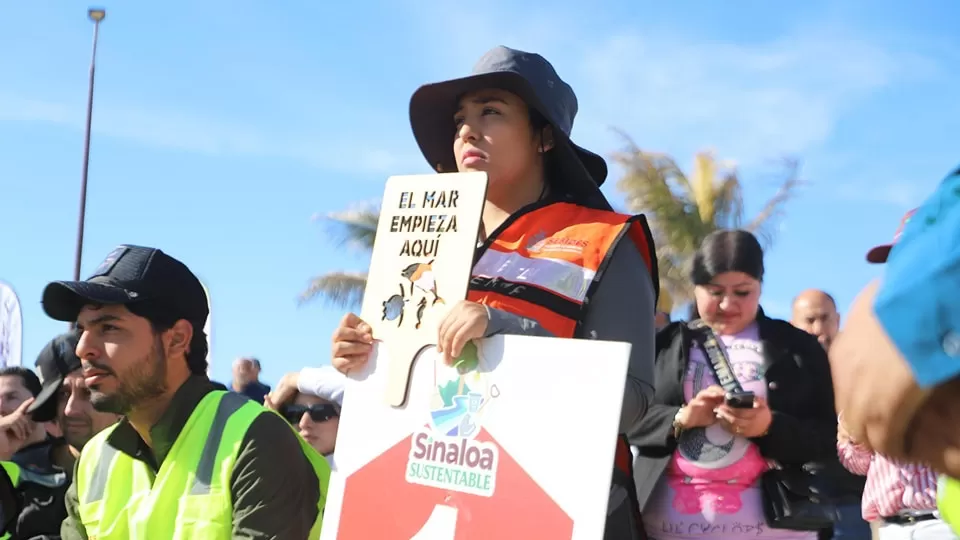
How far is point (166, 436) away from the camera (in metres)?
3.54

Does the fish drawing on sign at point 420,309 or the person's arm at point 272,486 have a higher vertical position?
the fish drawing on sign at point 420,309

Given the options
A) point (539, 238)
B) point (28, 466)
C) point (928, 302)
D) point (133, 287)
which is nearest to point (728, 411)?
point (539, 238)

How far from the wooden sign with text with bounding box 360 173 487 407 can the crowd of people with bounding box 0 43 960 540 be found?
73mm

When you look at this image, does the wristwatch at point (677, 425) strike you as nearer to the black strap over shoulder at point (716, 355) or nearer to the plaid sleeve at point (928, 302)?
the black strap over shoulder at point (716, 355)

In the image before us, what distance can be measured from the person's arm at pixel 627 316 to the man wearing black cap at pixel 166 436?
3.75 ft

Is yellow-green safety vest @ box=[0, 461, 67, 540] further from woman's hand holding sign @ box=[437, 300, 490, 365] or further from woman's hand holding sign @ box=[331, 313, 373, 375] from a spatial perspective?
woman's hand holding sign @ box=[437, 300, 490, 365]

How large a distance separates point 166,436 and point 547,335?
1.54 meters

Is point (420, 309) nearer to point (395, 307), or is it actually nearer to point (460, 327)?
point (395, 307)

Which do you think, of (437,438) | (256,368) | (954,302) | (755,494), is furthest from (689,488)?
(256,368)

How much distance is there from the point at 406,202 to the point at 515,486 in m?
0.74

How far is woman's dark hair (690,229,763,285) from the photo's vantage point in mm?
4137

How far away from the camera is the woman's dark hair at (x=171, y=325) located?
3.71 m

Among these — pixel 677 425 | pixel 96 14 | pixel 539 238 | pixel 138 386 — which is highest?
pixel 96 14

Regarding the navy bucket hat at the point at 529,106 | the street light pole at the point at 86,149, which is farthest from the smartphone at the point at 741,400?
the street light pole at the point at 86,149
